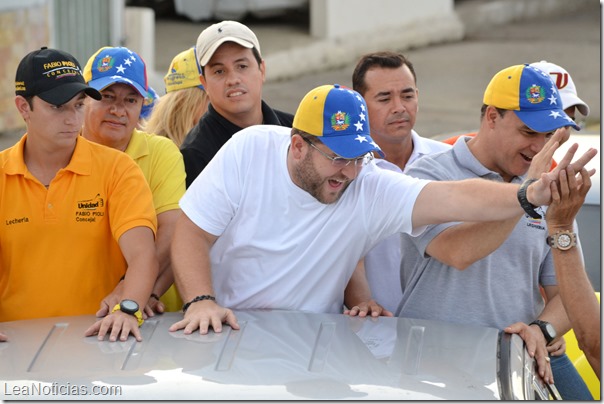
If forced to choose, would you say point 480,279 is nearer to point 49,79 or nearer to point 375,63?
point 375,63

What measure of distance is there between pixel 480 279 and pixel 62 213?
5.05 feet

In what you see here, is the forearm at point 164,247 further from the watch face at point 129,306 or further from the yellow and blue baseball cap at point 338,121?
the yellow and blue baseball cap at point 338,121

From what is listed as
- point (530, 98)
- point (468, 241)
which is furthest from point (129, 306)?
point (530, 98)

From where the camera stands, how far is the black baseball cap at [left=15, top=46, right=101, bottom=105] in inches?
153

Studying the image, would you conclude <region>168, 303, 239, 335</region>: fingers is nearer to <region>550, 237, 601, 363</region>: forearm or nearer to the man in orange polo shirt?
the man in orange polo shirt

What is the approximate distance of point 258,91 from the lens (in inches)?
192

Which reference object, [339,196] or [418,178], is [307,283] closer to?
[339,196]

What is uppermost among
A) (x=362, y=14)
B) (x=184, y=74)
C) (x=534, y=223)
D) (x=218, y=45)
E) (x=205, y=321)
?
(x=362, y=14)

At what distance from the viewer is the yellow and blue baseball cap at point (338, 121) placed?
370cm

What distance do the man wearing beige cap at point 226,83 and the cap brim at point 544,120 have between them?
1.37 m

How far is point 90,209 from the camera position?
3.90 meters

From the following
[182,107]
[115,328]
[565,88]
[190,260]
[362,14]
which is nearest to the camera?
[115,328]

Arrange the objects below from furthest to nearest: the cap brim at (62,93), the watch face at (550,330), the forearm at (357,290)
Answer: the forearm at (357,290), the cap brim at (62,93), the watch face at (550,330)

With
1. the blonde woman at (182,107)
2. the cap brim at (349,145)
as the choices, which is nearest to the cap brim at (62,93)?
the cap brim at (349,145)
